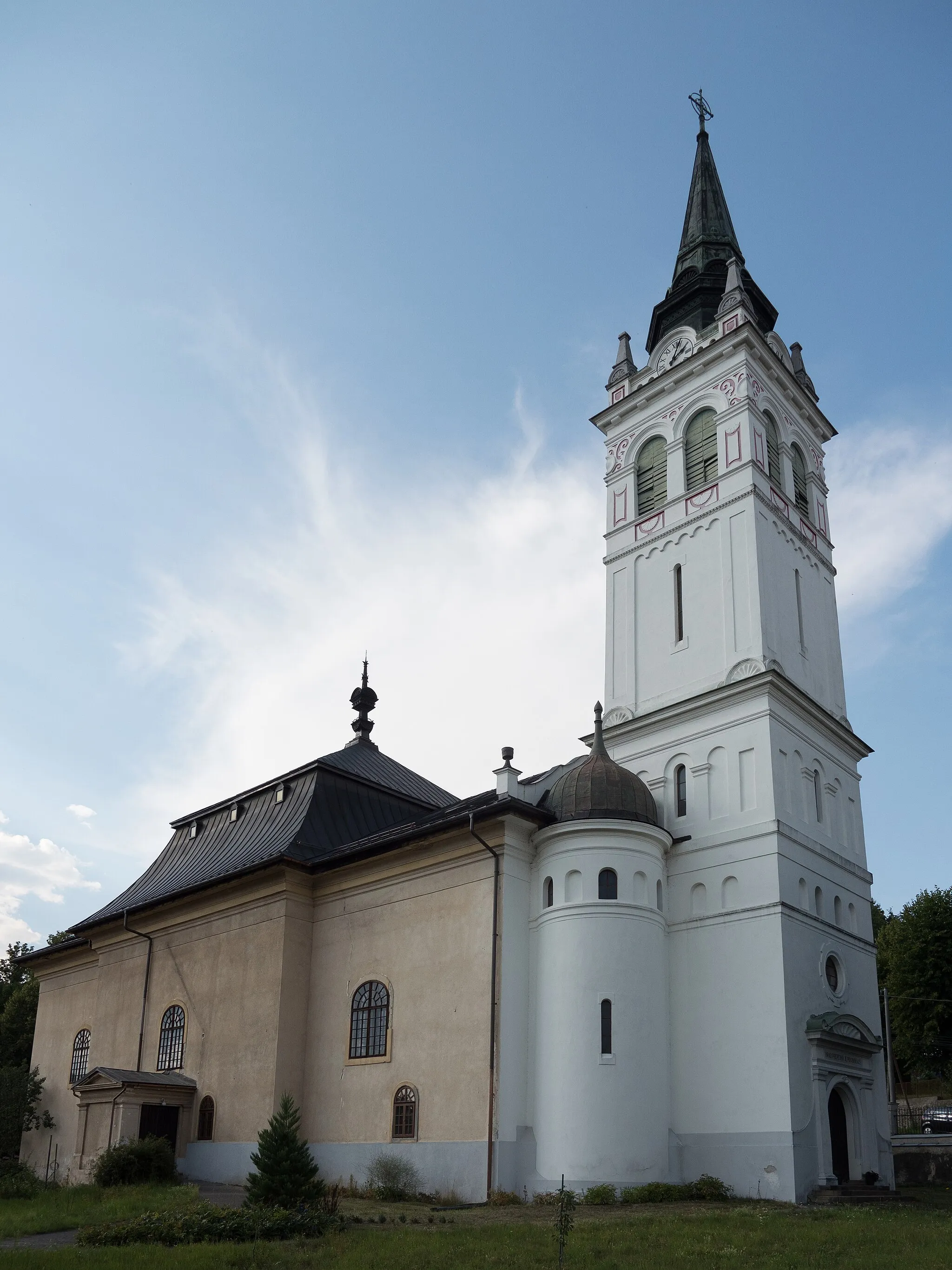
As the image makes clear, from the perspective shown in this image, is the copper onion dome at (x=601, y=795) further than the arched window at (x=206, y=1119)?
No

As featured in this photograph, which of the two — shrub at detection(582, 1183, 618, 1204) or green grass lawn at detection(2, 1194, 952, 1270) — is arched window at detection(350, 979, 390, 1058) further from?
green grass lawn at detection(2, 1194, 952, 1270)

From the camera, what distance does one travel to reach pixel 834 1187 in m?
22.5

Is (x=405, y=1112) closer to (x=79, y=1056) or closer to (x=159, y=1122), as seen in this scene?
(x=159, y=1122)

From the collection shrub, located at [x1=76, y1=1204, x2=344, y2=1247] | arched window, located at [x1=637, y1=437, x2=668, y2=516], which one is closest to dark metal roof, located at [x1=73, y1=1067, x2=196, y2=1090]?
shrub, located at [x1=76, y1=1204, x2=344, y2=1247]

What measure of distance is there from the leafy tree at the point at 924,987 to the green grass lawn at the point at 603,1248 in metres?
29.6

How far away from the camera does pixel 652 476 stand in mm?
32500

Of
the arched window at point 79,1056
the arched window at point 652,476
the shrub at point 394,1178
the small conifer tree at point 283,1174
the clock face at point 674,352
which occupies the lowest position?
the shrub at point 394,1178

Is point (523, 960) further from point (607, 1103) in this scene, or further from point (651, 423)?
point (651, 423)

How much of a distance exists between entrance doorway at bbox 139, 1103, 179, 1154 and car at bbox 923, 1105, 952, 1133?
25.0m

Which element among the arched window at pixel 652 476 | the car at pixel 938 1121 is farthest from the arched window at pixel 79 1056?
the car at pixel 938 1121

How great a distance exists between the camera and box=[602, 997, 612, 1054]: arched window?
23.2 metres

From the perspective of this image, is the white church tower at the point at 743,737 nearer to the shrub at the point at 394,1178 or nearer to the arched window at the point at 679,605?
the arched window at the point at 679,605

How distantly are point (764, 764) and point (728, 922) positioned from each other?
358 cm

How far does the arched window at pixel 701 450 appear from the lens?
3078cm
